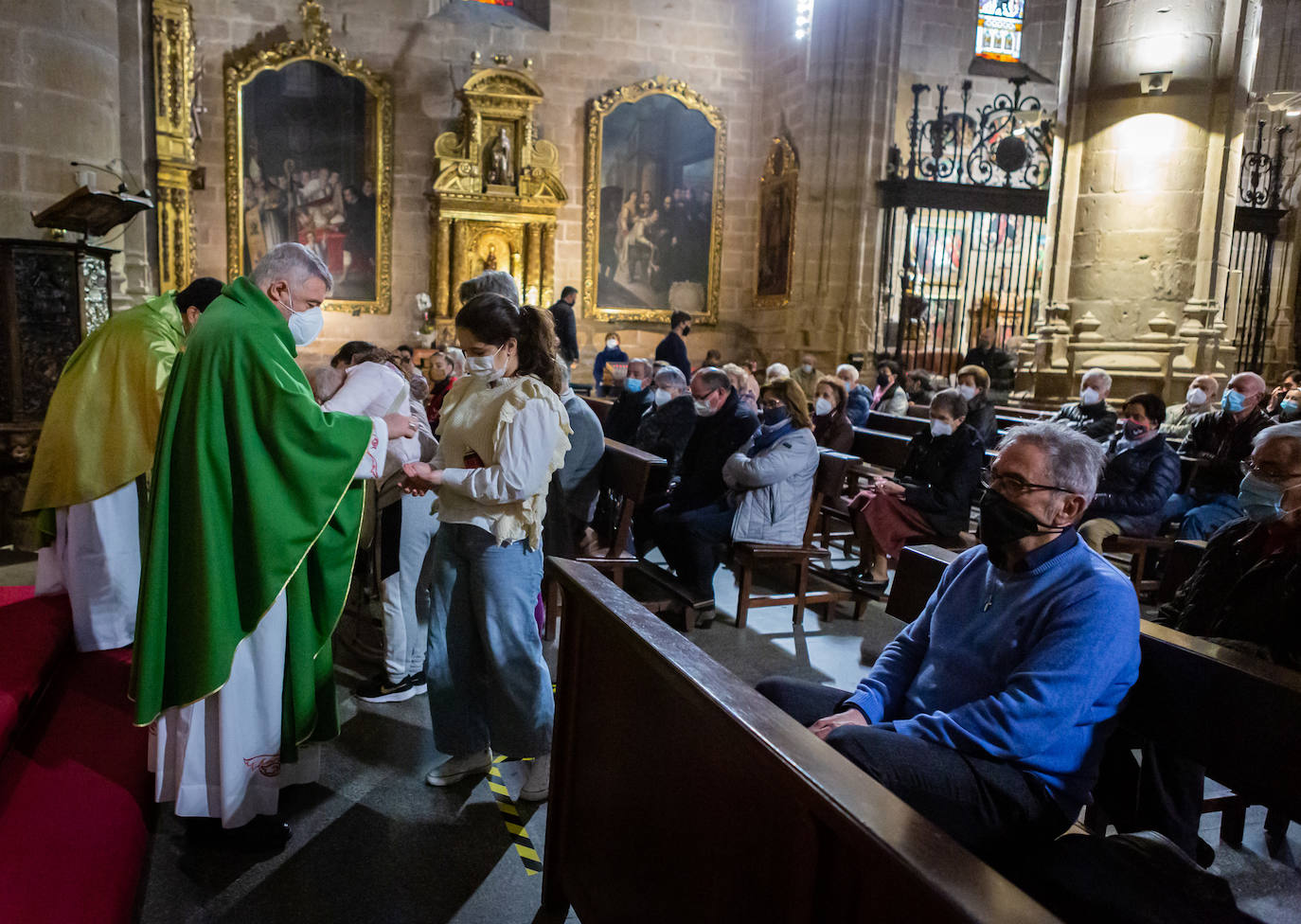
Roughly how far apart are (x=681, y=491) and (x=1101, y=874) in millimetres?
3794

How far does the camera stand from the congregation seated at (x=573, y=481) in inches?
183

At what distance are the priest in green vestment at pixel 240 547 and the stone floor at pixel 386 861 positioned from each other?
0.50 ft

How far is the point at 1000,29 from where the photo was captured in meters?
16.0

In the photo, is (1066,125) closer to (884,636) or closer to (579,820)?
(884,636)

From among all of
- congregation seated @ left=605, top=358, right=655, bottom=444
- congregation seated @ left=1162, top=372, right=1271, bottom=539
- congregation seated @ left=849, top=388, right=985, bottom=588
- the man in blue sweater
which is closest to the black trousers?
the man in blue sweater

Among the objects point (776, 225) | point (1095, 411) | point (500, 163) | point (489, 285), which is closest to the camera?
point (489, 285)

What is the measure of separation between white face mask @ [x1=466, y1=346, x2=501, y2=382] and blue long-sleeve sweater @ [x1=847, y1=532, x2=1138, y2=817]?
157 centimetres

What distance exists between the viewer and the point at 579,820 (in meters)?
2.36

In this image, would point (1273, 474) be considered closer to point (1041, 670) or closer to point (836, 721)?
point (1041, 670)

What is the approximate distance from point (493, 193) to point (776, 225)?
14.8 ft

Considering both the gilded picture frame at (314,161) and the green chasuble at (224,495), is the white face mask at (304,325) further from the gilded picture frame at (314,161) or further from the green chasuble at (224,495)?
the gilded picture frame at (314,161)

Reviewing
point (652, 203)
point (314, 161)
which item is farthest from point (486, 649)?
point (652, 203)

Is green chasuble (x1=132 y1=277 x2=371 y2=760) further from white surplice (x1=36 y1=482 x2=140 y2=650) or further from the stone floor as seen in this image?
white surplice (x1=36 y1=482 x2=140 y2=650)

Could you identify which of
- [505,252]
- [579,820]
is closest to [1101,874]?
[579,820]
